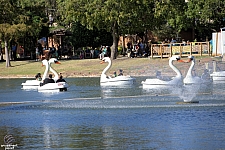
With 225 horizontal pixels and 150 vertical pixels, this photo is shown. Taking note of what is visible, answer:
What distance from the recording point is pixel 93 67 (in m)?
50.3

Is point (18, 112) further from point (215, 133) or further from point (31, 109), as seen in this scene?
point (215, 133)

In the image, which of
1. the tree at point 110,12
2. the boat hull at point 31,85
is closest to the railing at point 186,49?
the tree at point 110,12

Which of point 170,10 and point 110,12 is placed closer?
point 110,12

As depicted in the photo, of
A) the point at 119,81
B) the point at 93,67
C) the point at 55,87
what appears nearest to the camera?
the point at 55,87

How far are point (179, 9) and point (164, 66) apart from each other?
36.9 ft

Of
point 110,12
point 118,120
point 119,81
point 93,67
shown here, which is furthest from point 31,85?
point 110,12

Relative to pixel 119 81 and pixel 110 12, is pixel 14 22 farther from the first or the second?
pixel 119 81

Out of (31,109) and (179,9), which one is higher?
(179,9)

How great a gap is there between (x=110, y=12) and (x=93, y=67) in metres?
5.28

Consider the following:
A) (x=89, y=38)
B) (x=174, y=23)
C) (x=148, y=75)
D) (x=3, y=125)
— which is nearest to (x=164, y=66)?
(x=148, y=75)

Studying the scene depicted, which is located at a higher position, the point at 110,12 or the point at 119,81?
the point at 110,12

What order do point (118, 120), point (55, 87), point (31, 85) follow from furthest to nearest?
point (31, 85) → point (55, 87) → point (118, 120)

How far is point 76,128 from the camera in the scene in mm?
19297

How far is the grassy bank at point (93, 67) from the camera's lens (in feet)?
152
